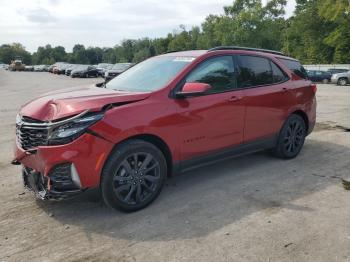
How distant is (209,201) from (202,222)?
0.61 m

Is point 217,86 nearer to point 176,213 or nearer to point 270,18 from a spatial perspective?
point 176,213

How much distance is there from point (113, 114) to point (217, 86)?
167cm

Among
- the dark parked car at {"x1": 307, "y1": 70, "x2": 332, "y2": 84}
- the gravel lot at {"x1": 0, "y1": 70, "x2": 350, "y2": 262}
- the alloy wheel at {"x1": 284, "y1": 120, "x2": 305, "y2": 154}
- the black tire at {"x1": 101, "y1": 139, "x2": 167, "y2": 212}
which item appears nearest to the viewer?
the gravel lot at {"x1": 0, "y1": 70, "x2": 350, "y2": 262}

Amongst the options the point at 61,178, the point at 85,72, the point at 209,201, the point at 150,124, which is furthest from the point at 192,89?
the point at 85,72

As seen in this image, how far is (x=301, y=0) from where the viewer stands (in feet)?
236

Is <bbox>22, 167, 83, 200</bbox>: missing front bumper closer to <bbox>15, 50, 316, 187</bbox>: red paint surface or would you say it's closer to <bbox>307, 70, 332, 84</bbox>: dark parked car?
<bbox>15, 50, 316, 187</bbox>: red paint surface

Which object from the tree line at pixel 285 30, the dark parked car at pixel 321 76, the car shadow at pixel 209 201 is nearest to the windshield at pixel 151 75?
the car shadow at pixel 209 201

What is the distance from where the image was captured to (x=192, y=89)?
4.75m

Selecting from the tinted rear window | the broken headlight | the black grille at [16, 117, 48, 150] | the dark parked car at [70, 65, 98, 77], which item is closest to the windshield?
the broken headlight

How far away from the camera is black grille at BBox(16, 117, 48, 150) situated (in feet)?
13.7

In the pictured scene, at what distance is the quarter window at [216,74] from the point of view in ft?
16.8

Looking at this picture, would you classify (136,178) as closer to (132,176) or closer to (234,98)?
(132,176)

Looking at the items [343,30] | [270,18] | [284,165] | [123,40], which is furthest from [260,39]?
[123,40]

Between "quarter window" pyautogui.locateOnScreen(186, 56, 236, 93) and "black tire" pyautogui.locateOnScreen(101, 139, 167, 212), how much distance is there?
1.09 metres
